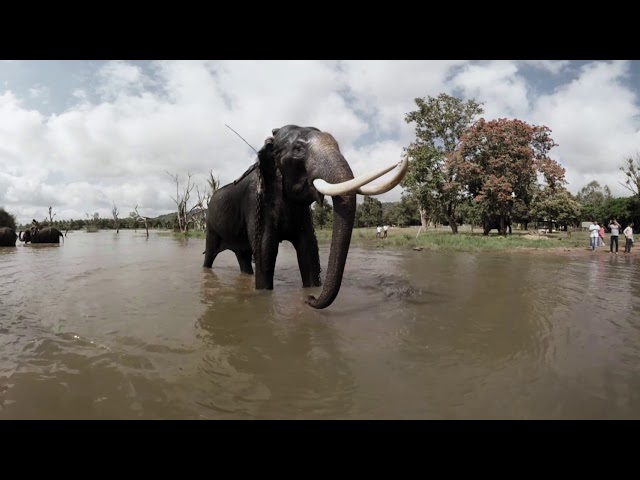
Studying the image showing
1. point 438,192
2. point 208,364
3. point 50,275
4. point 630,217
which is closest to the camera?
point 208,364

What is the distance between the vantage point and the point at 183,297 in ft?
16.4

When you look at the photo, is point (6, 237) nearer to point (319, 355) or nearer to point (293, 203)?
point (293, 203)

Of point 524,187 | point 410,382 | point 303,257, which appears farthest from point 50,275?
point 524,187

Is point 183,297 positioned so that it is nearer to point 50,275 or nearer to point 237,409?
point 237,409

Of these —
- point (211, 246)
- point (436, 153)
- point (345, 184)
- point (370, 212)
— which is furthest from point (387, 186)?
point (370, 212)

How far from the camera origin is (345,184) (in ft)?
11.6

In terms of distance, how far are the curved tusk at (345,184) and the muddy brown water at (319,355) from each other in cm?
137

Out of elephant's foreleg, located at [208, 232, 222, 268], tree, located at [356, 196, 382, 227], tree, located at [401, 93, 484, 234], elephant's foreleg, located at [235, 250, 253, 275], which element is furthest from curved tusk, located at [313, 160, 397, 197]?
tree, located at [356, 196, 382, 227]

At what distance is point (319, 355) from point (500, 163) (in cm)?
2378

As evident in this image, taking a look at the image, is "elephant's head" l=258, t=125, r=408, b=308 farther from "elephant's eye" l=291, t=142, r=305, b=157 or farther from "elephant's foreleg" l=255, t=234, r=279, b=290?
"elephant's foreleg" l=255, t=234, r=279, b=290

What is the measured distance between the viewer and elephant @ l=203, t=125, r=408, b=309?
3.60 metres

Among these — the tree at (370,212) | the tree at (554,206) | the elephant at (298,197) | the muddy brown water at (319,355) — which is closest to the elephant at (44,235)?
the muddy brown water at (319,355)
